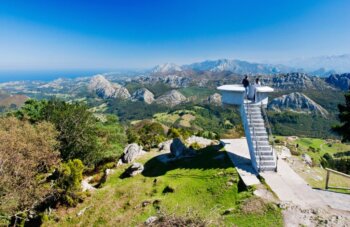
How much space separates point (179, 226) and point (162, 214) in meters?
0.83

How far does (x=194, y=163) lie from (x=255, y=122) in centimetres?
515

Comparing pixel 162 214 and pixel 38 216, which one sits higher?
pixel 162 214

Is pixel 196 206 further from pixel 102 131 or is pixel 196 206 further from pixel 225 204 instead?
pixel 102 131

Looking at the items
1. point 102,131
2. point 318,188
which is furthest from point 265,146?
point 102,131

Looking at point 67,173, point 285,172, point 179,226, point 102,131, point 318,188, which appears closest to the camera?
point 179,226

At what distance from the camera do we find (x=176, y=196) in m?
12.5

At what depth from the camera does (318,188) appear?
1149 centimetres

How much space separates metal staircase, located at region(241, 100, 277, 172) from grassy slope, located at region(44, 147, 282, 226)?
1.64m

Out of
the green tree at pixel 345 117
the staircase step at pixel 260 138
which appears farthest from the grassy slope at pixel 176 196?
the green tree at pixel 345 117

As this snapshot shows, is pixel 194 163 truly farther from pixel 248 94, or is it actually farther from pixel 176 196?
pixel 248 94

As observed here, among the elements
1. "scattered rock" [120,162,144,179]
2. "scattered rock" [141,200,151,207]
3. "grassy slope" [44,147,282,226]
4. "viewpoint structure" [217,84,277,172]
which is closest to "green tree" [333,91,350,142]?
"viewpoint structure" [217,84,277,172]

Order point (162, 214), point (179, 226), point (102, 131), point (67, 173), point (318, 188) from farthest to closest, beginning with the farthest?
point (102, 131)
point (67, 173)
point (318, 188)
point (162, 214)
point (179, 226)

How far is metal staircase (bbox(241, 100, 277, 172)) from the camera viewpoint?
1296 cm

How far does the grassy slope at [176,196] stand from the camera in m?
10.1
